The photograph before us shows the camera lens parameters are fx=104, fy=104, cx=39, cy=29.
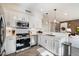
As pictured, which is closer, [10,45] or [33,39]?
[10,45]

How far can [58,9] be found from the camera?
1.96m

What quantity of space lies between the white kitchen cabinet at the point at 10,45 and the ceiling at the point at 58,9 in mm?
631

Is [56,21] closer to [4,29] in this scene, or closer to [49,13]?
[49,13]

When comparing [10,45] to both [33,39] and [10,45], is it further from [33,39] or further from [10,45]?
[33,39]

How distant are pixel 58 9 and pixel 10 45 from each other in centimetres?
113

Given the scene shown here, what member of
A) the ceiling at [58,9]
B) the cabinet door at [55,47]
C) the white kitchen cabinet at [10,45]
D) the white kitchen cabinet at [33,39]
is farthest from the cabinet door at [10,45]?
the cabinet door at [55,47]

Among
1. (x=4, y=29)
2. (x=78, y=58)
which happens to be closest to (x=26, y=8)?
(x=4, y=29)

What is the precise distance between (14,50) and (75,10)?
54.0 inches

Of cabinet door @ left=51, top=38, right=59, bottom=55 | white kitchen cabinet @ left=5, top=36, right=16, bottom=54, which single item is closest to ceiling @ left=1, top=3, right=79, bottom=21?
cabinet door @ left=51, top=38, right=59, bottom=55

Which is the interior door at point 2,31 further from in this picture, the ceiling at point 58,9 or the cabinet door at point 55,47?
the cabinet door at point 55,47

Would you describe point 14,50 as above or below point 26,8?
below

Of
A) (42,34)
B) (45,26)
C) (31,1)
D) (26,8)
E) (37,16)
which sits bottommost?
(42,34)

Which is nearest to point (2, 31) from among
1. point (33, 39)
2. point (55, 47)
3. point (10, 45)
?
point (10, 45)

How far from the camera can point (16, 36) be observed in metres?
1.99
